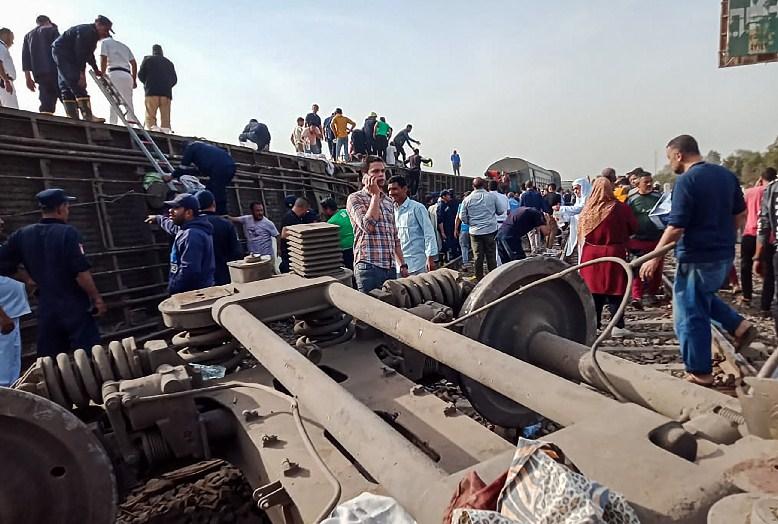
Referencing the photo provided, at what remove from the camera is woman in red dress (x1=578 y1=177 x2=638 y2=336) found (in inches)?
221

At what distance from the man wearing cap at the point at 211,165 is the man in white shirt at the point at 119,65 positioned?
4.55ft

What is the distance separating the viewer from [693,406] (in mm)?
1772

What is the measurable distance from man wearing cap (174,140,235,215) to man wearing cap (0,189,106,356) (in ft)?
11.1

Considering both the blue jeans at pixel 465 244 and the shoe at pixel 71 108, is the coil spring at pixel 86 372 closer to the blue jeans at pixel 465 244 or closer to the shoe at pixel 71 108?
the shoe at pixel 71 108

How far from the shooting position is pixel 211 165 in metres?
7.60

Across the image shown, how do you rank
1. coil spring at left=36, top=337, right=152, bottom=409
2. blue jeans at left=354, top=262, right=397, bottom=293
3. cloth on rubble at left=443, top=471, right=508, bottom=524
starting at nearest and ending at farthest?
cloth on rubble at left=443, top=471, right=508, bottom=524 < coil spring at left=36, top=337, right=152, bottom=409 < blue jeans at left=354, top=262, right=397, bottom=293

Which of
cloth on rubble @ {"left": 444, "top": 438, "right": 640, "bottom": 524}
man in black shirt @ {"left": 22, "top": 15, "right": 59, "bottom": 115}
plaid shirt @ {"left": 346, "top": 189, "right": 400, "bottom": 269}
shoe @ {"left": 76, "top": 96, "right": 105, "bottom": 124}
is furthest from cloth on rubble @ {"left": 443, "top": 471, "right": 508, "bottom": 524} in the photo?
man in black shirt @ {"left": 22, "top": 15, "right": 59, "bottom": 115}

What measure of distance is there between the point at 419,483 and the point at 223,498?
2.32 meters

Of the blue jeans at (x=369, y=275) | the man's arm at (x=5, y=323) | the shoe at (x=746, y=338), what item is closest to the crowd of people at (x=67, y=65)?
the man's arm at (x=5, y=323)

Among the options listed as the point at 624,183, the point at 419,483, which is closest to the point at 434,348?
the point at 419,483

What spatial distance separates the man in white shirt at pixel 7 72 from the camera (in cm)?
758

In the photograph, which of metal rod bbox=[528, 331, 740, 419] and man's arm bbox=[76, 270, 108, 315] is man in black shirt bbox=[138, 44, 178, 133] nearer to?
man's arm bbox=[76, 270, 108, 315]

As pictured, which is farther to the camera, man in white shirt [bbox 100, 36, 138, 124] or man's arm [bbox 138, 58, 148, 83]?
Answer: man's arm [bbox 138, 58, 148, 83]

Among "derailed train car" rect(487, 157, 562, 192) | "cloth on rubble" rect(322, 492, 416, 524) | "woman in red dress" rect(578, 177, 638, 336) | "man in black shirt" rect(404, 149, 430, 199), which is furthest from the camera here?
"derailed train car" rect(487, 157, 562, 192)
